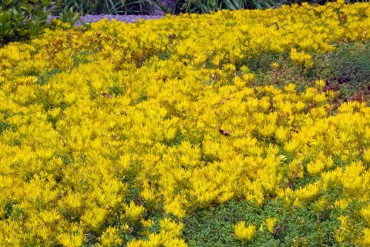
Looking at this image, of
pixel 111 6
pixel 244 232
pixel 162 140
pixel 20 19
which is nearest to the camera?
pixel 244 232

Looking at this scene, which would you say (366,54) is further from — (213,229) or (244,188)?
(213,229)

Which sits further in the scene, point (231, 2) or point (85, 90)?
point (231, 2)

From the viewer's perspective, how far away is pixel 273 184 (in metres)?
3.05

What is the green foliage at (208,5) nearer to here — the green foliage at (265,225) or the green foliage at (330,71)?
the green foliage at (330,71)

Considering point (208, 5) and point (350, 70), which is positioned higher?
point (208, 5)

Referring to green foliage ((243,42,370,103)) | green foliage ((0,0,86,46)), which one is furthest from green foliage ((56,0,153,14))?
green foliage ((243,42,370,103))

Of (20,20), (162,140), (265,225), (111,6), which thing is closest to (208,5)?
(111,6)

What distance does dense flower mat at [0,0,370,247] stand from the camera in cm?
280

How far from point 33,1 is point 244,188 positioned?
4.49m

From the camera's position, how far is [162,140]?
3.68m

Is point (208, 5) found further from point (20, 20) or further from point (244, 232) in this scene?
point (244, 232)

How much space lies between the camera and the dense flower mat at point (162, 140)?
110 inches

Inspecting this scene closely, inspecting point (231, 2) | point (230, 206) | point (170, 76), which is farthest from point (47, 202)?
point (231, 2)

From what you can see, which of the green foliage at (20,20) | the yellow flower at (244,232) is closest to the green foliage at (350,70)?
the yellow flower at (244,232)
